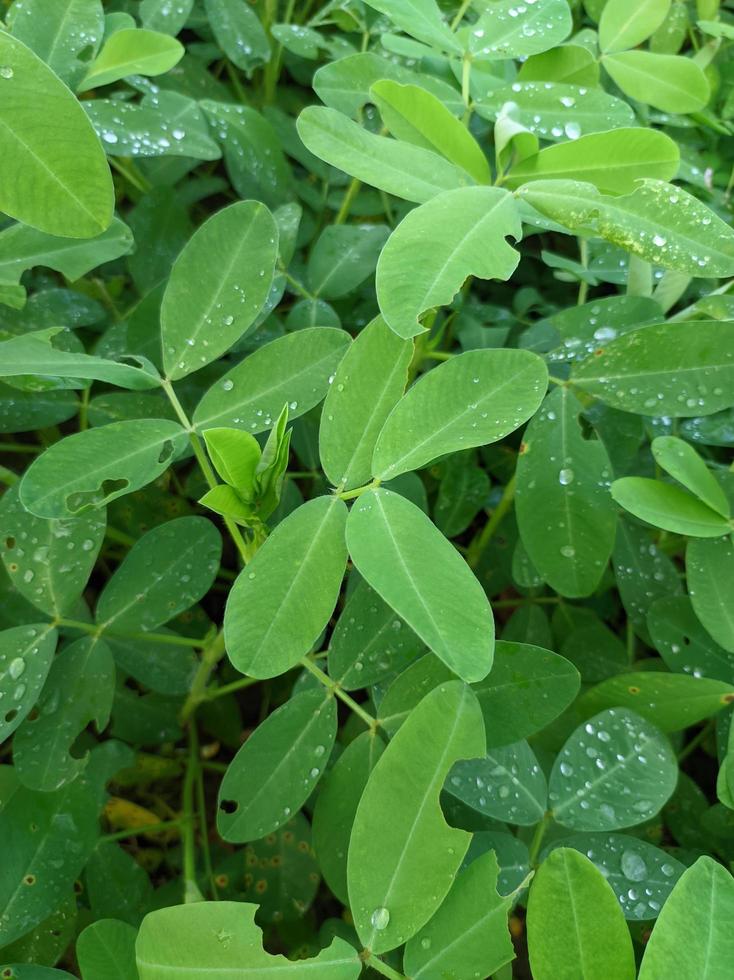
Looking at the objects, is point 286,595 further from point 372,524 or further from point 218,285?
point 218,285

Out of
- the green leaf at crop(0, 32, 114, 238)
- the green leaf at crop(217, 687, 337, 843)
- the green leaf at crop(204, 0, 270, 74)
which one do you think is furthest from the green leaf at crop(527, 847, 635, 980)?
the green leaf at crop(204, 0, 270, 74)

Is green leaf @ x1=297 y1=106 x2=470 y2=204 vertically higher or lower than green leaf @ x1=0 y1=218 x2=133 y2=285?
higher

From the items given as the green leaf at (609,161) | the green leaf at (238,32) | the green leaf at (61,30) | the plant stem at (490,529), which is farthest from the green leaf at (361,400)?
the green leaf at (238,32)

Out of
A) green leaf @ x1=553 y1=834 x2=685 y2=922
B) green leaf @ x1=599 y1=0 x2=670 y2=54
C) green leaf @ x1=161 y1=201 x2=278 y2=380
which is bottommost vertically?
green leaf @ x1=553 y1=834 x2=685 y2=922

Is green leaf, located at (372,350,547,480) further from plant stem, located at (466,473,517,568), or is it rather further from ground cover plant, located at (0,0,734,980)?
plant stem, located at (466,473,517,568)

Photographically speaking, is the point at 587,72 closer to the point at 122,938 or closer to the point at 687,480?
the point at 687,480

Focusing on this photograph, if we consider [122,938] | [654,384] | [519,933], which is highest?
[654,384]

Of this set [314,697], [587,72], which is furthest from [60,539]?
[587,72]
